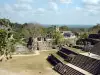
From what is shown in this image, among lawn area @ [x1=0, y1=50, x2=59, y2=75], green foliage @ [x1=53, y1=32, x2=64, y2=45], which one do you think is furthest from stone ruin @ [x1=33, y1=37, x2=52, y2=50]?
lawn area @ [x1=0, y1=50, x2=59, y2=75]

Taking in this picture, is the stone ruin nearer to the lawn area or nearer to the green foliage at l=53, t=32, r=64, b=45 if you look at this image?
the green foliage at l=53, t=32, r=64, b=45

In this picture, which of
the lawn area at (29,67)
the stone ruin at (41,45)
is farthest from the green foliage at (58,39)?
the lawn area at (29,67)

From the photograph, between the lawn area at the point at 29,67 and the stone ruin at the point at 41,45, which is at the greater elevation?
the stone ruin at the point at 41,45

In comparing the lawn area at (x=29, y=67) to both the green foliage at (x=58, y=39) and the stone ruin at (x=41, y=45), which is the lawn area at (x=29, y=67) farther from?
the green foliage at (x=58, y=39)

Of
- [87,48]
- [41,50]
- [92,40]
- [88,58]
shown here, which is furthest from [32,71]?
[41,50]

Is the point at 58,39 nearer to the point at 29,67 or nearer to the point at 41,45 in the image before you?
the point at 41,45

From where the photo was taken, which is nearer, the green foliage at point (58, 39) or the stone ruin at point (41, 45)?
the stone ruin at point (41, 45)

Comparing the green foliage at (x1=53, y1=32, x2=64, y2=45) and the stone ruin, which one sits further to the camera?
the green foliage at (x1=53, y1=32, x2=64, y2=45)

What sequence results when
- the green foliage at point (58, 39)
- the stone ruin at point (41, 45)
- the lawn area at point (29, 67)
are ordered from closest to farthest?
the lawn area at point (29, 67), the stone ruin at point (41, 45), the green foliage at point (58, 39)

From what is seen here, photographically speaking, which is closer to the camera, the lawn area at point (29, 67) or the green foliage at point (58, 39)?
the lawn area at point (29, 67)

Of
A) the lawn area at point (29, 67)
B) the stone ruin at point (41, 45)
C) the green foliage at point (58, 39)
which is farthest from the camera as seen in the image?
the green foliage at point (58, 39)

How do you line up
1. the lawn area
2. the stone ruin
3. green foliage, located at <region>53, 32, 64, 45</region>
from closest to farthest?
the lawn area → the stone ruin → green foliage, located at <region>53, 32, 64, 45</region>

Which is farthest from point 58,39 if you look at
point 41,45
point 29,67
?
point 29,67
